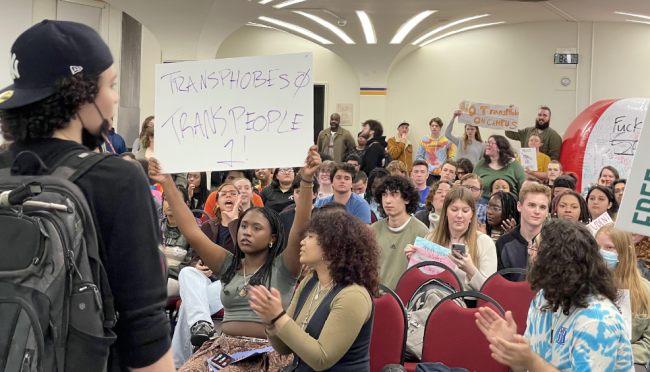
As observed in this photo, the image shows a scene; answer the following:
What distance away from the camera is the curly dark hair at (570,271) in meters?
2.29

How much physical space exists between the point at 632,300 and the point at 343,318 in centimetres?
160

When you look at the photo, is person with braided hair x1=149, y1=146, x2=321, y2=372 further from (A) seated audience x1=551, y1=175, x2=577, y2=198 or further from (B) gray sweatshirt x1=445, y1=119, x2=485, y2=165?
(B) gray sweatshirt x1=445, y1=119, x2=485, y2=165

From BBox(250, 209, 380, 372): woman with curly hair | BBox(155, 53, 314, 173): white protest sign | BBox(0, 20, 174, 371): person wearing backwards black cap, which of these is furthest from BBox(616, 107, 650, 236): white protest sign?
BBox(155, 53, 314, 173): white protest sign

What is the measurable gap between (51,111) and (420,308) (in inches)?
107

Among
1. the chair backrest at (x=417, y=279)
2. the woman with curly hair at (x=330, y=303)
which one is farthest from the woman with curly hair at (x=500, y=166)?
the woman with curly hair at (x=330, y=303)

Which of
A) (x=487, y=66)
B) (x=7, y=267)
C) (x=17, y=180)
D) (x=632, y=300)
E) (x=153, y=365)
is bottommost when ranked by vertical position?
(x=632, y=300)

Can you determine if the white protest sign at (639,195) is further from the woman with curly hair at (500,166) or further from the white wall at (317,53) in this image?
the white wall at (317,53)

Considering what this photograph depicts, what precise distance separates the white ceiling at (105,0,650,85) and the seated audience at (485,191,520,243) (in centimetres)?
605

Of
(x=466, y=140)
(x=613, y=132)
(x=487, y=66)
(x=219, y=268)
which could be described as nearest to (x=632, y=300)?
(x=219, y=268)

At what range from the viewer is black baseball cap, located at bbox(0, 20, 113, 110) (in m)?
1.24

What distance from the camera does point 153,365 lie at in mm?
1271

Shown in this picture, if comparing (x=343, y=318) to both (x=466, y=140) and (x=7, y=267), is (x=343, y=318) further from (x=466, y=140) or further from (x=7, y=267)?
(x=466, y=140)

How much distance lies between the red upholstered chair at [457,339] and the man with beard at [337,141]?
11.0 m

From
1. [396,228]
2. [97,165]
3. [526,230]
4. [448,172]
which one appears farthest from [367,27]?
[97,165]
